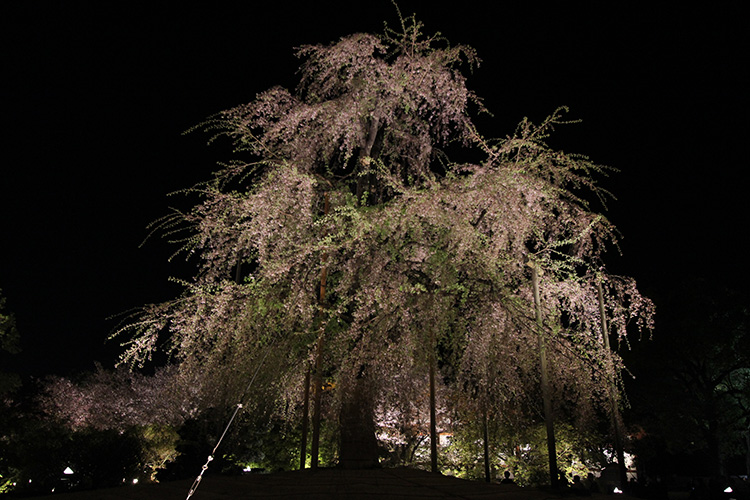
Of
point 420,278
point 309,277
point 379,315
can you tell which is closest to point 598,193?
point 420,278

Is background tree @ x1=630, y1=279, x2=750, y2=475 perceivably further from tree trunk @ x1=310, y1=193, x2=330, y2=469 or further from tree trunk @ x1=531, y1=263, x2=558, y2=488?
tree trunk @ x1=310, y1=193, x2=330, y2=469

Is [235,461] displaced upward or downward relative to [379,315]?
downward

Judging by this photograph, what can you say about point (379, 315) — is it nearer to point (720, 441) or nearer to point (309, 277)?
point (309, 277)

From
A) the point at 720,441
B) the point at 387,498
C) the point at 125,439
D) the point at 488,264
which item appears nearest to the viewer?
the point at 387,498

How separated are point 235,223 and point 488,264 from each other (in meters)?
4.15

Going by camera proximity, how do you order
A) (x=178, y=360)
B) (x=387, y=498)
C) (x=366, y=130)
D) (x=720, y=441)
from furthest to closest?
(x=720, y=441) < (x=366, y=130) < (x=178, y=360) < (x=387, y=498)

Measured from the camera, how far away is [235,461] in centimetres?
1858

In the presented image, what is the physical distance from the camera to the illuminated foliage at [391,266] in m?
7.82

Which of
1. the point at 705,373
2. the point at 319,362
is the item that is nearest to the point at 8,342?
the point at 319,362

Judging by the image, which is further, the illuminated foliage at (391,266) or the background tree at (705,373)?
the background tree at (705,373)

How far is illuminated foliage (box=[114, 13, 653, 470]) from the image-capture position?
7.82 m

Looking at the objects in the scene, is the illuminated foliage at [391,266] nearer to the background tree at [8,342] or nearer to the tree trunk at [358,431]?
the tree trunk at [358,431]

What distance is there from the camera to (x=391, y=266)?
26.4 feet

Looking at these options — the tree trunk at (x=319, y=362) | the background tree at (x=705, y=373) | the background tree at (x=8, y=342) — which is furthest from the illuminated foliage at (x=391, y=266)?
the background tree at (x=705, y=373)
